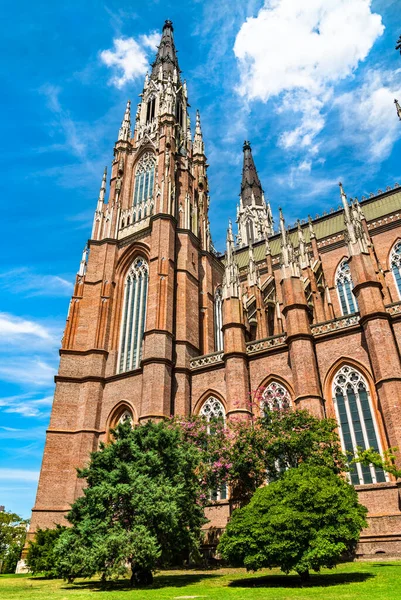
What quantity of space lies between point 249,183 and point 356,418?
182 ft

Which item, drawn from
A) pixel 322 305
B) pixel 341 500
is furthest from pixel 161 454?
pixel 322 305

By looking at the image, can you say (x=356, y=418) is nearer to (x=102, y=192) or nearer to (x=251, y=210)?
(x=102, y=192)

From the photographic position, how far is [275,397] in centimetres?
2197

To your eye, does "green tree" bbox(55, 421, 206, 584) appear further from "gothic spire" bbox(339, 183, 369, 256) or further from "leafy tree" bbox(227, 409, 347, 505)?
"gothic spire" bbox(339, 183, 369, 256)

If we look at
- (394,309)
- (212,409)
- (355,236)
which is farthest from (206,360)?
(355,236)

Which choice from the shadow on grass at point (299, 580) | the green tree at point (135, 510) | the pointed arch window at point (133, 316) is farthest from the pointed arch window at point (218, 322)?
the shadow on grass at point (299, 580)

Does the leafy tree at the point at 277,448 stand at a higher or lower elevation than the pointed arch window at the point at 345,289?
lower

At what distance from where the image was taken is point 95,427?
83.6ft

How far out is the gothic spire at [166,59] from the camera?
45978mm

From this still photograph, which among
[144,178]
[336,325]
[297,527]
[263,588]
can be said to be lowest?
[263,588]

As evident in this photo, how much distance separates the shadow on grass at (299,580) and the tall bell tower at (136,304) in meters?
11.1

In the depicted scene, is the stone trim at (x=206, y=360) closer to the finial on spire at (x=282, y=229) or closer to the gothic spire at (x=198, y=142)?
the finial on spire at (x=282, y=229)

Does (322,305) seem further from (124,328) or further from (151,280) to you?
(124,328)

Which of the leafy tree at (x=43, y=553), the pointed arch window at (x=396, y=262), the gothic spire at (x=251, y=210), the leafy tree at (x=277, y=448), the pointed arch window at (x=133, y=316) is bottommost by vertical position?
the leafy tree at (x=43, y=553)
